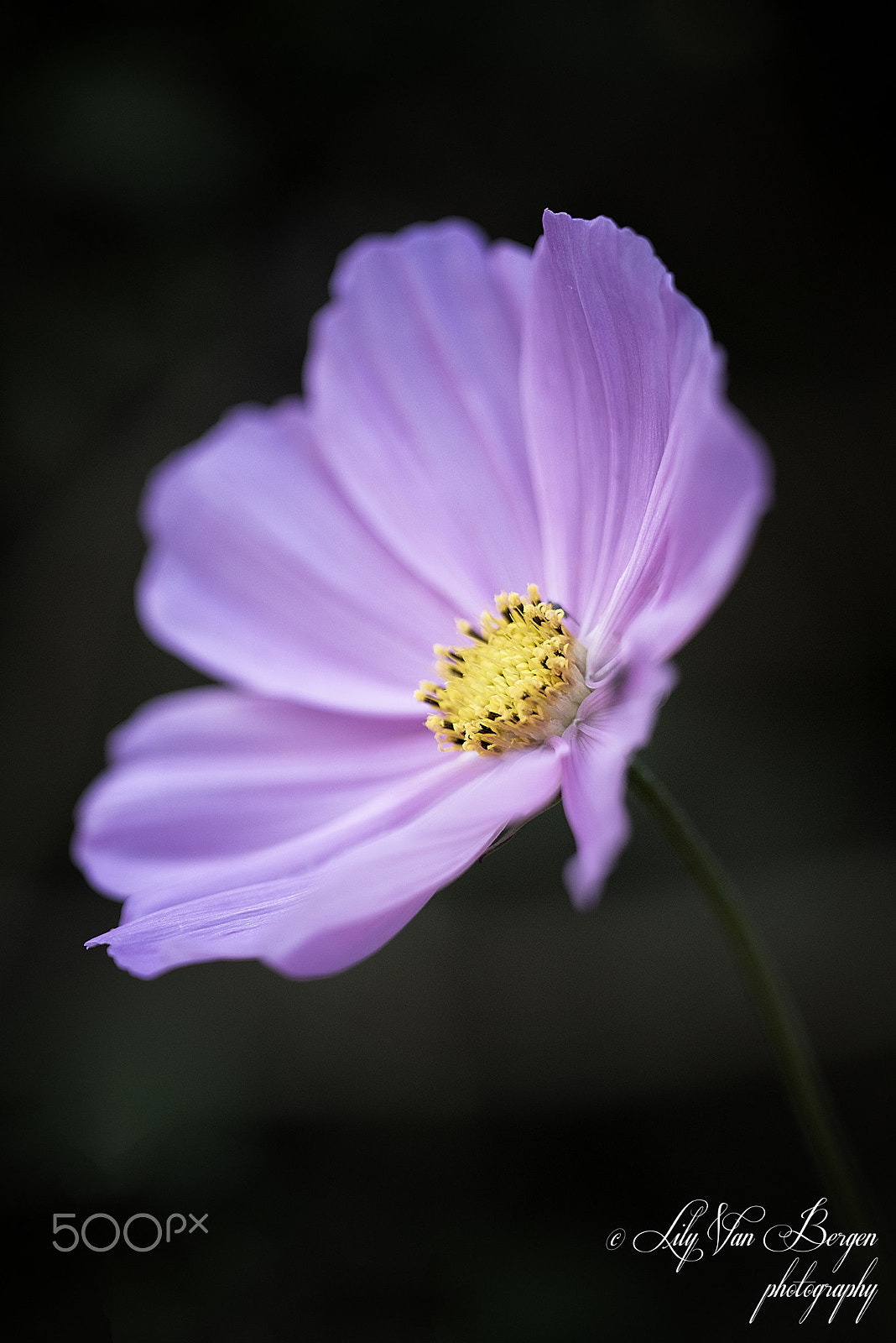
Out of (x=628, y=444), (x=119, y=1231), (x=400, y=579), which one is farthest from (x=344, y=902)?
(x=119, y=1231)

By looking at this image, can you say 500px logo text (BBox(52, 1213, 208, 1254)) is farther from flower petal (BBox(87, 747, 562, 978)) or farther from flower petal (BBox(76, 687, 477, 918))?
flower petal (BBox(87, 747, 562, 978))

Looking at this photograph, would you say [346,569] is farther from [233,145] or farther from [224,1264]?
[224,1264]

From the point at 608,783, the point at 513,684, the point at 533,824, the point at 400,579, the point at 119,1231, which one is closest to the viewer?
the point at 608,783

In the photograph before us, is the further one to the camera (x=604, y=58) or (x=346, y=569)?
(x=604, y=58)

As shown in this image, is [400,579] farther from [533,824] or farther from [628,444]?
[533,824]

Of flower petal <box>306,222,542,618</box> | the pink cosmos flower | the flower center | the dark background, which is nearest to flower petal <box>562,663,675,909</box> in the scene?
the pink cosmos flower

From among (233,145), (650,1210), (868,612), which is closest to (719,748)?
(868,612)
